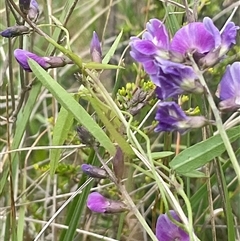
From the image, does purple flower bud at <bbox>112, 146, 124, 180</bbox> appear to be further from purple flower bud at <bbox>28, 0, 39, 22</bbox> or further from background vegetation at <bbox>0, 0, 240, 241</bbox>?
purple flower bud at <bbox>28, 0, 39, 22</bbox>

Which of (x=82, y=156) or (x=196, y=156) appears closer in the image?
(x=196, y=156)

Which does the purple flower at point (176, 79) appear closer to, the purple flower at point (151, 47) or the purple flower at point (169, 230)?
the purple flower at point (151, 47)

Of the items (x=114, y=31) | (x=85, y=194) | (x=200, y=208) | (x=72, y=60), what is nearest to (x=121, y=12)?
(x=114, y=31)

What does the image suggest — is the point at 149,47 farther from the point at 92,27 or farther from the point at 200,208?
the point at 92,27

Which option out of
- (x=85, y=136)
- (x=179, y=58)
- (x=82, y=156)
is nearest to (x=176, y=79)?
(x=179, y=58)

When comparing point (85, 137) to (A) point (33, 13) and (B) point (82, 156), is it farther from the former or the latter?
(B) point (82, 156)

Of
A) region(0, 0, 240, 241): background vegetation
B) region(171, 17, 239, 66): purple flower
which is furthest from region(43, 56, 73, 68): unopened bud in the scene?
region(171, 17, 239, 66): purple flower

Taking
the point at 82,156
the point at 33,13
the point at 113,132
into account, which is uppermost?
the point at 33,13
